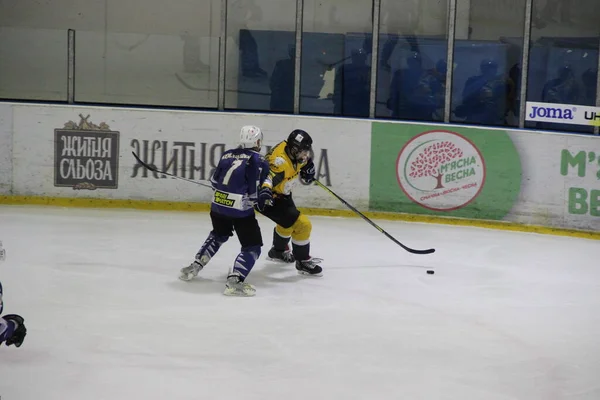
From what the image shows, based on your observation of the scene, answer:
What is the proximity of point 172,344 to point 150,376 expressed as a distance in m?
0.55

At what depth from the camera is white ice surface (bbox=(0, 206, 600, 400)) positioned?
457cm

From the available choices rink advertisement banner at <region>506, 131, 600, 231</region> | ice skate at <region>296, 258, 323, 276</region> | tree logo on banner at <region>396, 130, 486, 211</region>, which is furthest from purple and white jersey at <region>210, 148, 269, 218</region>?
rink advertisement banner at <region>506, 131, 600, 231</region>

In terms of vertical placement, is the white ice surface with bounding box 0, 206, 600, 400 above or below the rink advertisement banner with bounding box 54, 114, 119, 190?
below

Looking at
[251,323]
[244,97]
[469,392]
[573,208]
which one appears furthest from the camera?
[244,97]

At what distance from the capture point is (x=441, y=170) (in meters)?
9.08

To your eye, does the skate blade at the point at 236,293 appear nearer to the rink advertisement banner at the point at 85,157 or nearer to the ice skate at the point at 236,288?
the ice skate at the point at 236,288

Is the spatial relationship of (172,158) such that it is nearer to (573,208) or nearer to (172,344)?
(573,208)

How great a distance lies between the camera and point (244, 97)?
32.7 ft

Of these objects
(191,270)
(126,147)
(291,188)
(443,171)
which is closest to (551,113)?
(443,171)

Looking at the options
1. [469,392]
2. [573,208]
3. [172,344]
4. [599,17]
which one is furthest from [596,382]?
[599,17]

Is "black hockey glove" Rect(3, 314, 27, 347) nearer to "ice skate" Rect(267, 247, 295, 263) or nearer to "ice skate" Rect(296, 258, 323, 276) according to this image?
"ice skate" Rect(296, 258, 323, 276)

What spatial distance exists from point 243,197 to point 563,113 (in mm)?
4146

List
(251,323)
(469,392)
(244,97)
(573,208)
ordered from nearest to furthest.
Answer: (469,392) < (251,323) < (573,208) < (244,97)

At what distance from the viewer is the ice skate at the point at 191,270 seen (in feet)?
21.3
